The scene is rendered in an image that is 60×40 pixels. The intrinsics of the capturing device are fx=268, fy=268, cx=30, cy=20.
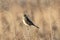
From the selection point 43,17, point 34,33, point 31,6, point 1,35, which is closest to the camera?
point 34,33

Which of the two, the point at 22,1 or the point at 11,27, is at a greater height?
the point at 11,27

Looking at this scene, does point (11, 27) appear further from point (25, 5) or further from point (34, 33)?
point (25, 5)

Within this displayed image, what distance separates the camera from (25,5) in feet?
23.5

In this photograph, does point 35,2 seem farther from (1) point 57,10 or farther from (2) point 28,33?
(2) point 28,33

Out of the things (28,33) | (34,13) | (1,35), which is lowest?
(34,13)

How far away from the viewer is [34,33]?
12.5 ft

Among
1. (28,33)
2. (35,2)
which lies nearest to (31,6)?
(35,2)

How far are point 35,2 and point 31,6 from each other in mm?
192

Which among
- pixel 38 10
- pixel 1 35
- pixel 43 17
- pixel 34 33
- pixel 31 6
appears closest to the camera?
pixel 34 33

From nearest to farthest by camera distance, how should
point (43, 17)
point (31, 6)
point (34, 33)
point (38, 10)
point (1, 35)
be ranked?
point (34, 33)
point (1, 35)
point (43, 17)
point (38, 10)
point (31, 6)

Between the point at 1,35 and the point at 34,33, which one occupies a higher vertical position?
the point at 34,33

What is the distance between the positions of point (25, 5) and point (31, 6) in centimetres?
20

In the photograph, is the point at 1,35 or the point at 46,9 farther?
the point at 46,9

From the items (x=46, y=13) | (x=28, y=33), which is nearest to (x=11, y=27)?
(x=28, y=33)
